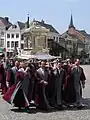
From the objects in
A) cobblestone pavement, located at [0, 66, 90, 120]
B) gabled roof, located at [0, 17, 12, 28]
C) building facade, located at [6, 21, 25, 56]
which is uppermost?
gabled roof, located at [0, 17, 12, 28]

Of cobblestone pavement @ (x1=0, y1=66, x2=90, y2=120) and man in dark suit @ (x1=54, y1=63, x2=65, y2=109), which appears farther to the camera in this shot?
man in dark suit @ (x1=54, y1=63, x2=65, y2=109)

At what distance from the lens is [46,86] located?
12.9 m

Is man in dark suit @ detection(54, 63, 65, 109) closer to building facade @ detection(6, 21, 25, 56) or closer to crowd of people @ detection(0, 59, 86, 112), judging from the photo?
crowd of people @ detection(0, 59, 86, 112)

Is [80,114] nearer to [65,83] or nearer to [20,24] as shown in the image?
[65,83]

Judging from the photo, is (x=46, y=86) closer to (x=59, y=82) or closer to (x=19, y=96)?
(x=59, y=82)

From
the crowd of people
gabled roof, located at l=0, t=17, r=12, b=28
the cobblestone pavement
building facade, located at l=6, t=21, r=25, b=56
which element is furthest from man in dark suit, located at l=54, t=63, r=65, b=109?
gabled roof, located at l=0, t=17, r=12, b=28

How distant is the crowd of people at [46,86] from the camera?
12125 millimetres

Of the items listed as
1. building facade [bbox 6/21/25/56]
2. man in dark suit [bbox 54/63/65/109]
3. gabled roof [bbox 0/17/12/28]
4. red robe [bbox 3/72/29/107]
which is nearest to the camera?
red robe [bbox 3/72/29/107]

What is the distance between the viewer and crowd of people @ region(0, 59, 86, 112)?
12.1 m

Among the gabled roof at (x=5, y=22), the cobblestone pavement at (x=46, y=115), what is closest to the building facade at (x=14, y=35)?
the gabled roof at (x=5, y=22)

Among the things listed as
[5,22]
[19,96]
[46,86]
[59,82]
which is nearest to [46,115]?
[19,96]

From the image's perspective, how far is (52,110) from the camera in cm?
1239

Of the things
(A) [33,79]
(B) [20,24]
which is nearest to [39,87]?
(A) [33,79]

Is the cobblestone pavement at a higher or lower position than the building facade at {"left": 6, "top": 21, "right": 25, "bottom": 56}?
lower
